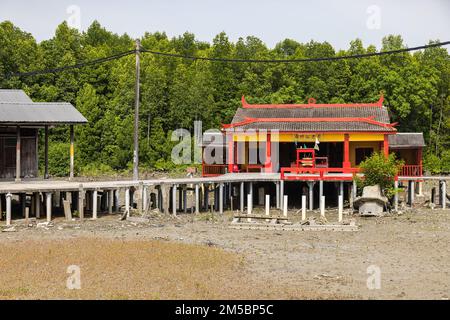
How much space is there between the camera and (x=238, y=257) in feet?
77.8

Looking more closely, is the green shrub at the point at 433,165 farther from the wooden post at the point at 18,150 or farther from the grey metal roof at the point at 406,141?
the wooden post at the point at 18,150

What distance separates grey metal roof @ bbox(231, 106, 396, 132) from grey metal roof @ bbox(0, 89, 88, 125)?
36.1 feet

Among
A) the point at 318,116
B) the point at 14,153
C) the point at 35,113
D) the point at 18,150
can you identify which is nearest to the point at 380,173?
the point at 318,116

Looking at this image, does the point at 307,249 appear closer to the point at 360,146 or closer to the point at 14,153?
the point at 14,153

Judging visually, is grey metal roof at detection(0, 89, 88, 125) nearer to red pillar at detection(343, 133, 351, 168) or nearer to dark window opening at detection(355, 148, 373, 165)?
red pillar at detection(343, 133, 351, 168)

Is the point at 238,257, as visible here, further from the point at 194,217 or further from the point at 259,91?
the point at 259,91

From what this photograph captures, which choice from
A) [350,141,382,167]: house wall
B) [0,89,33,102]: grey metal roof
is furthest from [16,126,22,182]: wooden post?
[350,141,382,167]: house wall

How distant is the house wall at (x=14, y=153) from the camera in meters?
36.4

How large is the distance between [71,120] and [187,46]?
66454mm

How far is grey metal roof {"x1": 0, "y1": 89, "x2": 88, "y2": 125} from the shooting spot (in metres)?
34.5

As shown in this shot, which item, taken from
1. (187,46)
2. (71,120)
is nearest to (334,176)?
(71,120)

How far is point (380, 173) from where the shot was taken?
123 feet

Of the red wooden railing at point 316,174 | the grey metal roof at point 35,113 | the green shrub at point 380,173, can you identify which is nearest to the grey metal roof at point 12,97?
the grey metal roof at point 35,113

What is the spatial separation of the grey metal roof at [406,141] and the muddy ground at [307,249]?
10.2 meters
